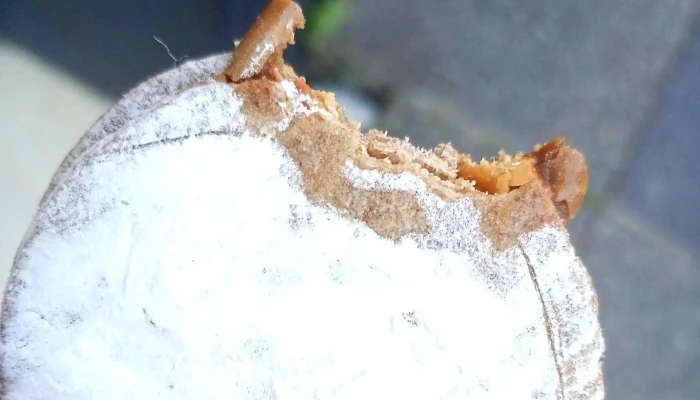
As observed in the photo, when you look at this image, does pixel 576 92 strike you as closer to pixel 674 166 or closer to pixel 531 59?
pixel 531 59

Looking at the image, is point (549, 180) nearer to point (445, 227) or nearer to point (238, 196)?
point (445, 227)

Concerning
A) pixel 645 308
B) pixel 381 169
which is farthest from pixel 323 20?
pixel 645 308

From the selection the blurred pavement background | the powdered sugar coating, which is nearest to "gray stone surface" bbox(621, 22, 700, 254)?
the blurred pavement background

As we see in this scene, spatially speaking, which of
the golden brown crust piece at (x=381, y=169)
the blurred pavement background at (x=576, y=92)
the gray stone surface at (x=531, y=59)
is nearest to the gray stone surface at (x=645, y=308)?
the blurred pavement background at (x=576, y=92)

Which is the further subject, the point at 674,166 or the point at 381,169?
the point at 674,166

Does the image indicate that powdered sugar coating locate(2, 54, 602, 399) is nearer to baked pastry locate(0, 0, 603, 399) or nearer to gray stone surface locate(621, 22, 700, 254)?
baked pastry locate(0, 0, 603, 399)

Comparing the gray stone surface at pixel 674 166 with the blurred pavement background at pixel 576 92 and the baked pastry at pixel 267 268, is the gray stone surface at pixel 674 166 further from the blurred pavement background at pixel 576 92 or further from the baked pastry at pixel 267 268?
the baked pastry at pixel 267 268

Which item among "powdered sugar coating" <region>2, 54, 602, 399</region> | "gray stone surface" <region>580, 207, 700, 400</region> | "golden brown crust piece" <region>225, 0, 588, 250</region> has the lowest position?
"powdered sugar coating" <region>2, 54, 602, 399</region>
